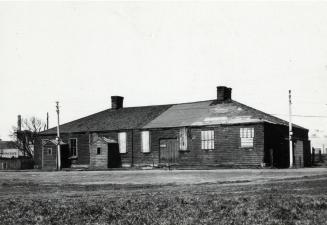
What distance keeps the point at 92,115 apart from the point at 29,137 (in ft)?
125

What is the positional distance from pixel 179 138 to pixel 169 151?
1.79 meters

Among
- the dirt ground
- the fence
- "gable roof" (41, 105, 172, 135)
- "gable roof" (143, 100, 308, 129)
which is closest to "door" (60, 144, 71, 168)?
"gable roof" (41, 105, 172, 135)

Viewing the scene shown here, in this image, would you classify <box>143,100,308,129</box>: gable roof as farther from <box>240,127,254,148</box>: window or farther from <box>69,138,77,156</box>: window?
<box>69,138,77,156</box>: window

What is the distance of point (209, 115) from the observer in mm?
47094

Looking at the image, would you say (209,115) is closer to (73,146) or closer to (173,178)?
(73,146)

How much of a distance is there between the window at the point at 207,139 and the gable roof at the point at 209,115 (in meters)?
0.83

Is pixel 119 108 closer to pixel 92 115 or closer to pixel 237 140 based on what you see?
pixel 92 115

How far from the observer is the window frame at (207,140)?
45281 mm

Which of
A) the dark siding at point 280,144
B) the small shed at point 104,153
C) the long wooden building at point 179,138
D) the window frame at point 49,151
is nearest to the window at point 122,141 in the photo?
the long wooden building at point 179,138

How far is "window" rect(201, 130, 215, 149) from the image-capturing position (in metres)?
45.3

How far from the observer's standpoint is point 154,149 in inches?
1937

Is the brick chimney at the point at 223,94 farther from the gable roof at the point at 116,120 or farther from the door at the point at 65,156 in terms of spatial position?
the door at the point at 65,156

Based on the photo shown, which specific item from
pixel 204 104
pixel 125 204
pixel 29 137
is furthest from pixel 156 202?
pixel 29 137

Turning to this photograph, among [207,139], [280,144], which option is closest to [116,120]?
[207,139]
